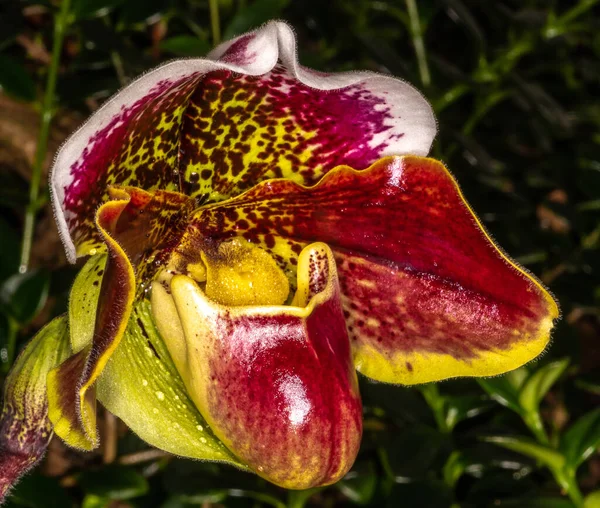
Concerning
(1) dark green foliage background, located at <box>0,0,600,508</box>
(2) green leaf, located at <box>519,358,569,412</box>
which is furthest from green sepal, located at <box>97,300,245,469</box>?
(2) green leaf, located at <box>519,358,569,412</box>

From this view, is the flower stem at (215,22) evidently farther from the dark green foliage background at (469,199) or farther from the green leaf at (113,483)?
the green leaf at (113,483)

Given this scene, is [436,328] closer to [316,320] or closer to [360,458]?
[316,320]

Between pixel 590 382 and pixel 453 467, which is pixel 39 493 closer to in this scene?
pixel 453 467

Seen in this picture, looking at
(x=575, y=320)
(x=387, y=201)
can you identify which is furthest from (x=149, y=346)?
(x=575, y=320)

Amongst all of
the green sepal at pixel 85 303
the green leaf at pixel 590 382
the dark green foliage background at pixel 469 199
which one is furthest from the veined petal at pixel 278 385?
the green leaf at pixel 590 382

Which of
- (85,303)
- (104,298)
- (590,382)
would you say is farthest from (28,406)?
(590,382)

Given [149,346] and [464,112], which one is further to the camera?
[464,112]

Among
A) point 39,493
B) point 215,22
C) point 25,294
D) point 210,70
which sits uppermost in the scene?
point 210,70
